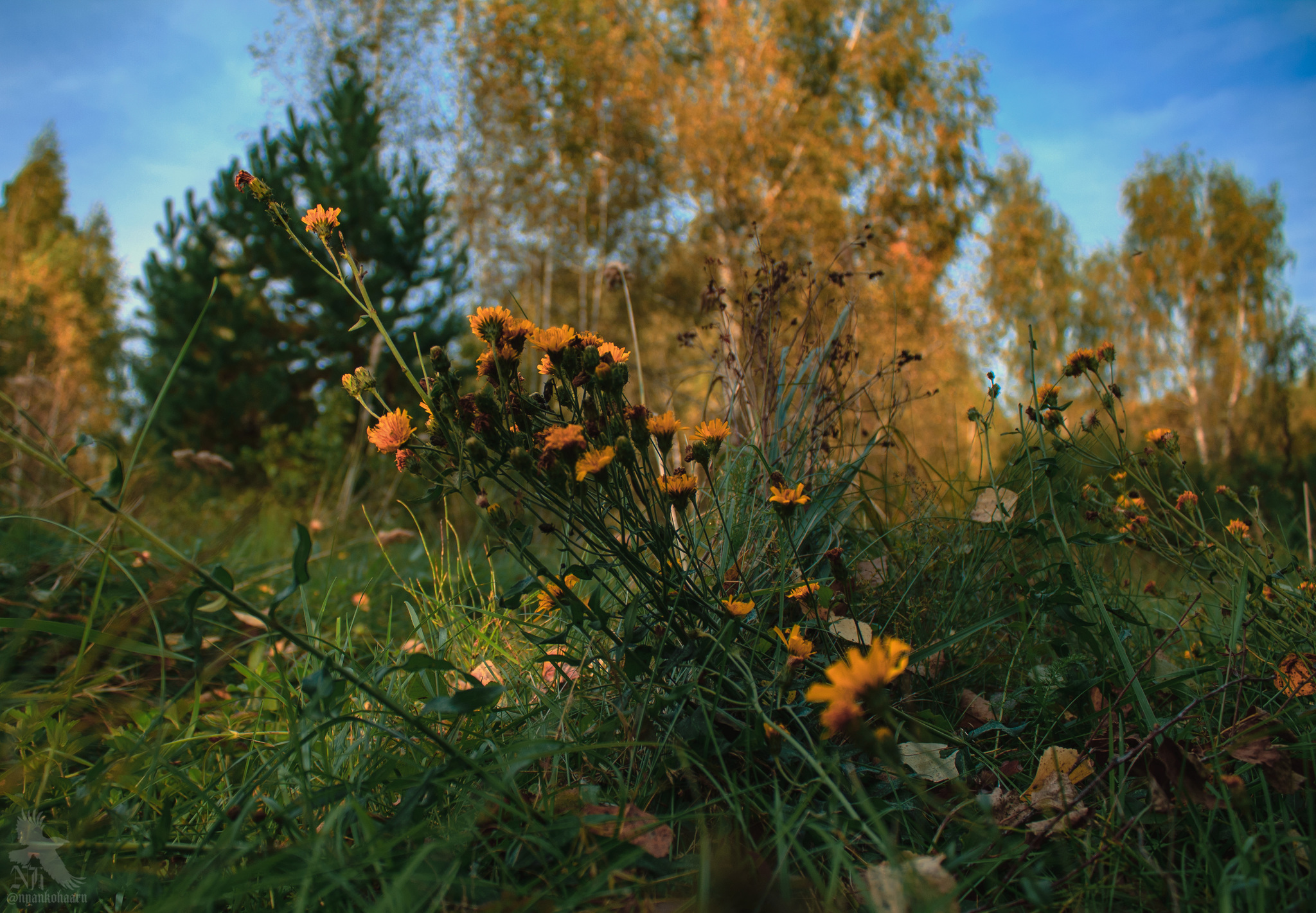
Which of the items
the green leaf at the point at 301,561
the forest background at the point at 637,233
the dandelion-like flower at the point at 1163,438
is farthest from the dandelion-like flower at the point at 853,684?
the forest background at the point at 637,233

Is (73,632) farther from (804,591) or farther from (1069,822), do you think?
(1069,822)

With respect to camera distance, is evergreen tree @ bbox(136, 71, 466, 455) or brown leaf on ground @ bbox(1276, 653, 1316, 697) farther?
evergreen tree @ bbox(136, 71, 466, 455)

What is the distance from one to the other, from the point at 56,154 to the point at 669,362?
839 inches

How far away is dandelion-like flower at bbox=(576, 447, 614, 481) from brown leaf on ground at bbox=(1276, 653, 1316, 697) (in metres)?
0.89

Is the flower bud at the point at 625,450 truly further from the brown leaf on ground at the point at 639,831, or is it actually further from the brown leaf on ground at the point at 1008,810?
the brown leaf on ground at the point at 1008,810

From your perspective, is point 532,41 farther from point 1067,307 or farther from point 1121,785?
point 1067,307

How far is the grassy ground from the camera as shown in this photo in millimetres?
625

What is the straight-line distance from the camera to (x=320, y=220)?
877mm

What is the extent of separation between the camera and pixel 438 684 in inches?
40.9

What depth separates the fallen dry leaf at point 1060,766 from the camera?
829 mm

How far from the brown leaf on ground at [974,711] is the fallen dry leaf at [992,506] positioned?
0.29 metres

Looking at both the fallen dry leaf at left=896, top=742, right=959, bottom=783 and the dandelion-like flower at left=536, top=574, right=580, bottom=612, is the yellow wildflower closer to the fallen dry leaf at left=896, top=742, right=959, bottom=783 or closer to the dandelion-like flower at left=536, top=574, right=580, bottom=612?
the dandelion-like flower at left=536, top=574, right=580, bottom=612

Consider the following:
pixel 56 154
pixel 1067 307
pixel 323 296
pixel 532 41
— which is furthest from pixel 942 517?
pixel 56 154

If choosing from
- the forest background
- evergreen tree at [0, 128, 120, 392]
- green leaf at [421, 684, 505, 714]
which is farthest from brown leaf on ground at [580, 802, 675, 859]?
evergreen tree at [0, 128, 120, 392]
